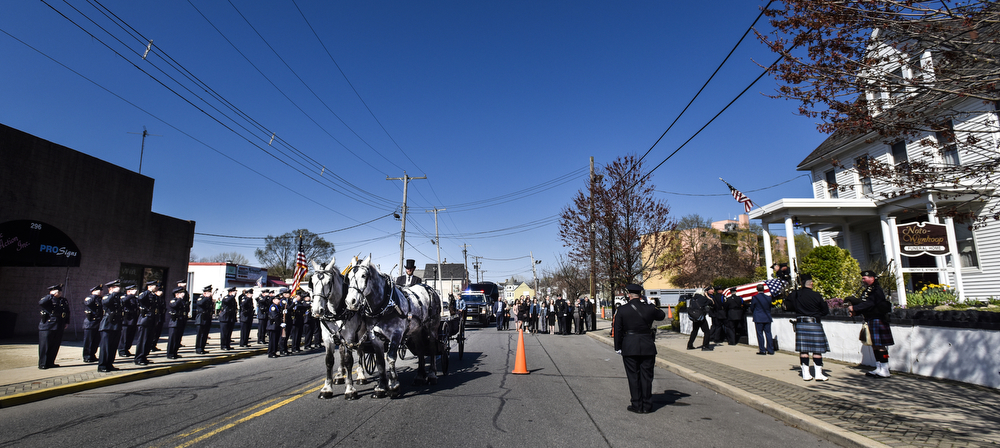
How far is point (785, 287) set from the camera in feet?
51.0

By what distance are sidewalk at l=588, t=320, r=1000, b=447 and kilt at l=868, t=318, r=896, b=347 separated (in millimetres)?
628

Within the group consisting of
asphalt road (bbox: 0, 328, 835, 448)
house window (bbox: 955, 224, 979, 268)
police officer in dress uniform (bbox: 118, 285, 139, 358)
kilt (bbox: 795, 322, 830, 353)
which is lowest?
asphalt road (bbox: 0, 328, 835, 448)

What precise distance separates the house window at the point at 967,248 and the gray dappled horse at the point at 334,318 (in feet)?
72.0

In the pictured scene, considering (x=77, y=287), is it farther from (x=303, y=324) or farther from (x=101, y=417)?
(x=101, y=417)

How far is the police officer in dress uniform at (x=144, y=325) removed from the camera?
36.3 ft

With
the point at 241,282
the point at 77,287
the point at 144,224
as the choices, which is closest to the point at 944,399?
the point at 77,287

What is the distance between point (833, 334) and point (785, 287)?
16.5ft

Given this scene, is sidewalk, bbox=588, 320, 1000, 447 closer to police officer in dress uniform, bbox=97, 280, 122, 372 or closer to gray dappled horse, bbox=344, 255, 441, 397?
gray dappled horse, bbox=344, 255, 441, 397

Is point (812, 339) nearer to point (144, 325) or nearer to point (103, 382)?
point (103, 382)

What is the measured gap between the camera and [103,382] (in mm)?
8844

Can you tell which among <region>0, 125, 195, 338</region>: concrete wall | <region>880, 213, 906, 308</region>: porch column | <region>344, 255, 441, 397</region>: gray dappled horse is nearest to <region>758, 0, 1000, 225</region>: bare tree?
<region>344, 255, 441, 397</region>: gray dappled horse

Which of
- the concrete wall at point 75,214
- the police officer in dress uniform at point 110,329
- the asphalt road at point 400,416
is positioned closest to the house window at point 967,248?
the asphalt road at point 400,416

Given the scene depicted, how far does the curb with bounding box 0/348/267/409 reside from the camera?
7.29 metres

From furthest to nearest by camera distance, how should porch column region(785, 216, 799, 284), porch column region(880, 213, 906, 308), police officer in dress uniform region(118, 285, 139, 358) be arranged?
porch column region(785, 216, 799, 284) < porch column region(880, 213, 906, 308) < police officer in dress uniform region(118, 285, 139, 358)
